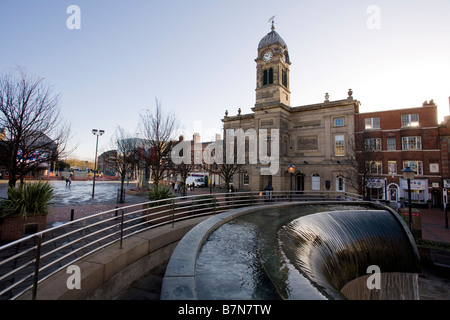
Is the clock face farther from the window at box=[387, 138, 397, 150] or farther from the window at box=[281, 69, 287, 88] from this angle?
the window at box=[387, 138, 397, 150]

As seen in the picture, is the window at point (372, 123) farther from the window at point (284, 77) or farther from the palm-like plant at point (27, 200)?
the palm-like plant at point (27, 200)

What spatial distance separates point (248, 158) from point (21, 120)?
26.5 meters

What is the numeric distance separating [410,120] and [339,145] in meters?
8.06

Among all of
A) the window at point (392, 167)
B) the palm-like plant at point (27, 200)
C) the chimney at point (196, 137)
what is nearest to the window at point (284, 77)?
the window at point (392, 167)

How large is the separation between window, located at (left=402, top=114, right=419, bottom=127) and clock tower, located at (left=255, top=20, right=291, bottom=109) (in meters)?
14.2

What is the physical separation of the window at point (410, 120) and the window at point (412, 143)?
64.7 inches

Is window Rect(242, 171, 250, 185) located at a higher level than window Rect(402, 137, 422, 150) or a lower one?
lower

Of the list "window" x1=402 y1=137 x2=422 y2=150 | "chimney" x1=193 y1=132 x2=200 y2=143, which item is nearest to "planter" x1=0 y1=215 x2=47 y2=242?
"window" x1=402 y1=137 x2=422 y2=150

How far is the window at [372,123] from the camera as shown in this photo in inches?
1067

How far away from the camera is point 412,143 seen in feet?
83.3

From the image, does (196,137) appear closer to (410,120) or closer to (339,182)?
(339,182)

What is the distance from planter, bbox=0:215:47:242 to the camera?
5844mm

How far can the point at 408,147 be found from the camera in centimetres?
2552

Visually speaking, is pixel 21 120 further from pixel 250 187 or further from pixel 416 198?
pixel 416 198
